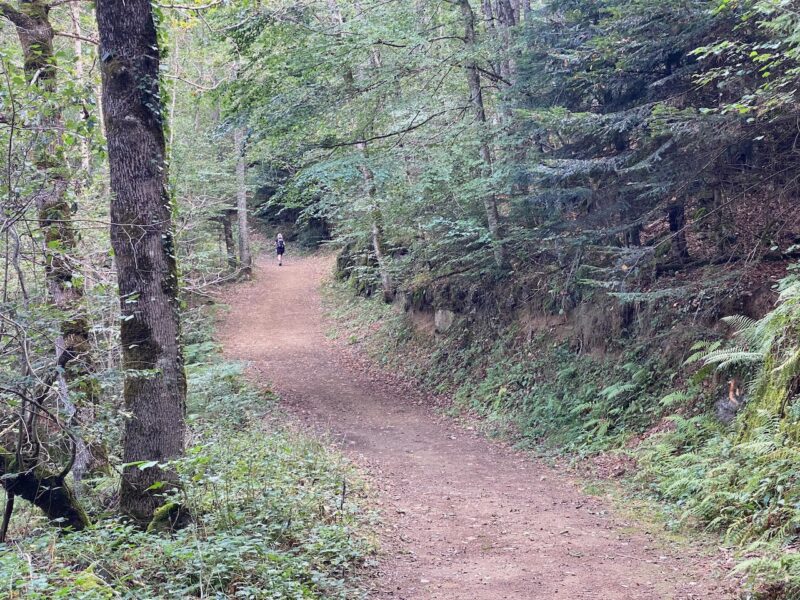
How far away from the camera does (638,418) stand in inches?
380

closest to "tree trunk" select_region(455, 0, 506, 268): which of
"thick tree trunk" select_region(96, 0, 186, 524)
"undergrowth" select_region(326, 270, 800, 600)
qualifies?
"undergrowth" select_region(326, 270, 800, 600)

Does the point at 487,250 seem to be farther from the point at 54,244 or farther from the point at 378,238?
the point at 54,244

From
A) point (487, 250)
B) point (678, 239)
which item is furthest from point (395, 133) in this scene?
point (678, 239)

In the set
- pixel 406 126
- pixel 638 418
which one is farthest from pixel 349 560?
pixel 406 126

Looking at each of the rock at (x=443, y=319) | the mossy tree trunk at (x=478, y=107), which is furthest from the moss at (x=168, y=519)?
the rock at (x=443, y=319)

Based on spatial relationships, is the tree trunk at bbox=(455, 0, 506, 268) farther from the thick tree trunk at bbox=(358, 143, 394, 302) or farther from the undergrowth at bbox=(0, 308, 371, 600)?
the undergrowth at bbox=(0, 308, 371, 600)

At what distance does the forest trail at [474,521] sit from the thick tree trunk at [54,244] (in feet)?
10.3

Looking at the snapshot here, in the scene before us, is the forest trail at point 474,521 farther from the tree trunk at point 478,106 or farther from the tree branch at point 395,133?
the tree branch at point 395,133

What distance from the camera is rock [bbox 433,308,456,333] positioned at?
16.7m

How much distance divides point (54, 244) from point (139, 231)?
73 centimetres

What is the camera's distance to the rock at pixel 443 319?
1670cm

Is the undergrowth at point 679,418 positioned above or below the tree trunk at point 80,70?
below

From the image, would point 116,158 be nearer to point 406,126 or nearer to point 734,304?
point 734,304

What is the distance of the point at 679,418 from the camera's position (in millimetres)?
8398
